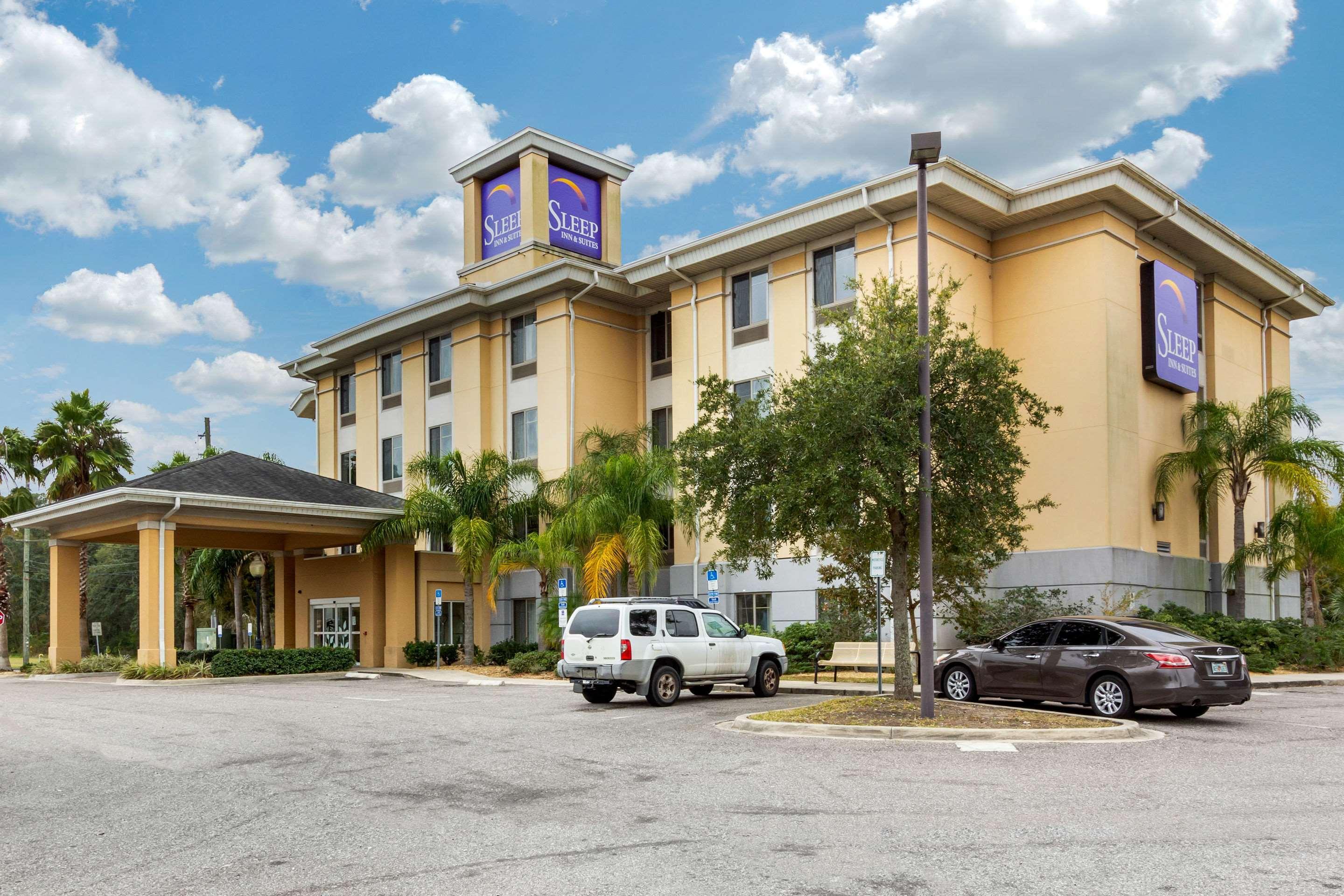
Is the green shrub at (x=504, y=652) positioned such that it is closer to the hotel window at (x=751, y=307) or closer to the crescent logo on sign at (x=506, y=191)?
the hotel window at (x=751, y=307)

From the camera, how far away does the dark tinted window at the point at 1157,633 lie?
17.0m

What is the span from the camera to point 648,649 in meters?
20.3

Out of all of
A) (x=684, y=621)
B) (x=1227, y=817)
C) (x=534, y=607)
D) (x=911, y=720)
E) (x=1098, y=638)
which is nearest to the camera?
(x=1227, y=817)

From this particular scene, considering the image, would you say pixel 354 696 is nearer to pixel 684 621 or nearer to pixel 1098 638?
pixel 684 621

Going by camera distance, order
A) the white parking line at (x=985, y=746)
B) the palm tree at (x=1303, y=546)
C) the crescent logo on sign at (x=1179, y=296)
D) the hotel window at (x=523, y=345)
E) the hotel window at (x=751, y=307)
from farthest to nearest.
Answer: the hotel window at (x=523, y=345), the hotel window at (x=751, y=307), the crescent logo on sign at (x=1179, y=296), the palm tree at (x=1303, y=546), the white parking line at (x=985, y=746)

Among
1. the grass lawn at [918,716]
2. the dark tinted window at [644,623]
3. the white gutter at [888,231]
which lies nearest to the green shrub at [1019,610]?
the white gutter at [888,231]

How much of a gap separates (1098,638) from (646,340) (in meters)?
24.6

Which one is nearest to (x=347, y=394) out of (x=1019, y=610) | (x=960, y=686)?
(x=1019, y=610)

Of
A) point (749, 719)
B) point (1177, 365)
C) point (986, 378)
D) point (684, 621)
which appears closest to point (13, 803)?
point (749, 719)

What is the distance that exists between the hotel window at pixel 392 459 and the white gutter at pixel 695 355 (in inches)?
564

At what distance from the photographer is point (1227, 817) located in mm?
9023

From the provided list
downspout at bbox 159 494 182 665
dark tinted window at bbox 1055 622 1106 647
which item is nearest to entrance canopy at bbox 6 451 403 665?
downspout at bbox 159 494 182 665

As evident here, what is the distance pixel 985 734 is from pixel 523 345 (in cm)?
2823

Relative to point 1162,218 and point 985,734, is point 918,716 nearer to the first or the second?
point 985,734
